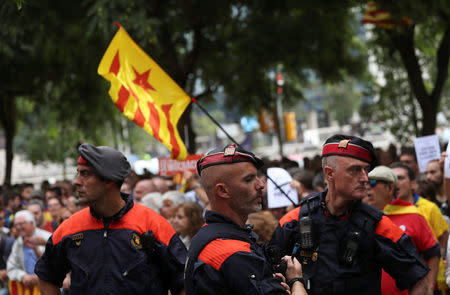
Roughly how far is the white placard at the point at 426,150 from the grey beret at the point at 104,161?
5.42 m

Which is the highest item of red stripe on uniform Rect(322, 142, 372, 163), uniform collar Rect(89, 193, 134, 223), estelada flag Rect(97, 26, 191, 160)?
estelada flag Rect(97, 26, 191, 160)

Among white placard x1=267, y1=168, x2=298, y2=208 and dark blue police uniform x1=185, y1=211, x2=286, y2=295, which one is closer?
dark blue police uniform x1=185, y1=211, x2=286, y2=295

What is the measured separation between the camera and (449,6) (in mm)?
12188

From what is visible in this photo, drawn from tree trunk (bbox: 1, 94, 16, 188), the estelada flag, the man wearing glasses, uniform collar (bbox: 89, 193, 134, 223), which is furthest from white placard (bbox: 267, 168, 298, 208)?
tree trunk (bbox: 1, 94, 16, 188)

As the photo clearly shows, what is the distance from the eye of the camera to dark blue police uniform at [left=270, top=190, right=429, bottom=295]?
12.3ft

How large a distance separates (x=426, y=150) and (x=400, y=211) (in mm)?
3230

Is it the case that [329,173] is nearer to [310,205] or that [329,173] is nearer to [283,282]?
[310,205]

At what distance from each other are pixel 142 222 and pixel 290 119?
39118mm

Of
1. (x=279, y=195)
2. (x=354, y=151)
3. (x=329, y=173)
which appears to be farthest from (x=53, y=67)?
(x=354, y=151)

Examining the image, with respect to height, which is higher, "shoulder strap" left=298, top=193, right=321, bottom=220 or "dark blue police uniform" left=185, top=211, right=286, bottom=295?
"shoulder strap" left=298, top=193, right=321, bottom=220

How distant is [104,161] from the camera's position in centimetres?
414

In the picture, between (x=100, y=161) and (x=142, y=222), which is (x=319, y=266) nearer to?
(x=142, y=222)

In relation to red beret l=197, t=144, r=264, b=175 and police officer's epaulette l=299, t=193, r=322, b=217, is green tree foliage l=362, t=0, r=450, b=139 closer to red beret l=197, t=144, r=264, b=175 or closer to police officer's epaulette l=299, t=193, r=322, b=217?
police officer's epaulette l=299, t=193, r=322, b=217

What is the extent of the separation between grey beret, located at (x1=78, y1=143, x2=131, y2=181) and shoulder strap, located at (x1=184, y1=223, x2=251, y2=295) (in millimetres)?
1217
